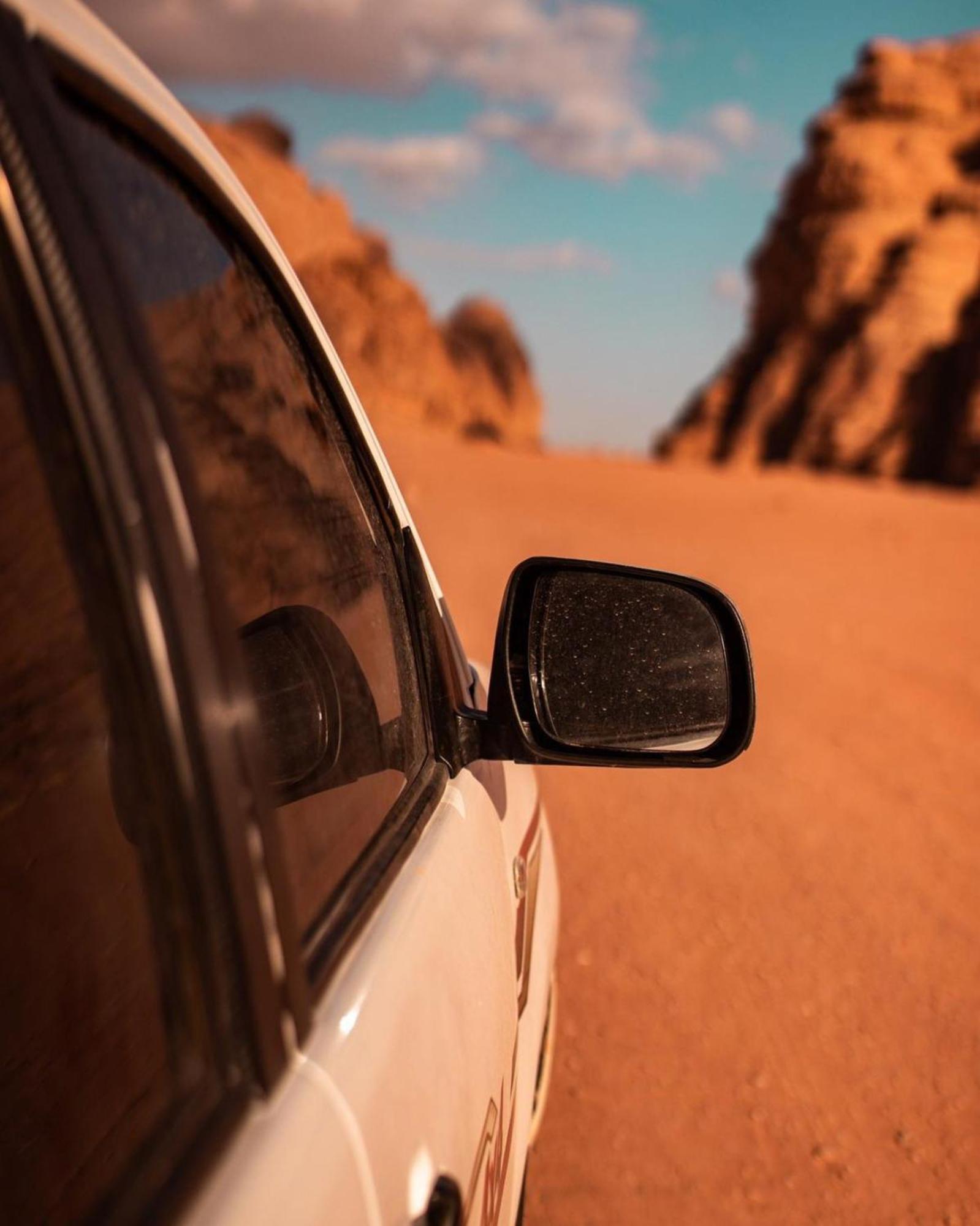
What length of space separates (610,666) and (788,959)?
3008 mm

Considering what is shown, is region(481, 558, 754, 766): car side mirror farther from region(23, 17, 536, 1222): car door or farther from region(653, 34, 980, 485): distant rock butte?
region(653, 34, 980, 485): distant rock butte

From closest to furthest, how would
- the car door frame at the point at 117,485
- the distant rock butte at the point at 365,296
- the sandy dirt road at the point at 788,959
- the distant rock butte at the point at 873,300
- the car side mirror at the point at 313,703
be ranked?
the car door frame at the point at 117,485 < the car side mirror at the point at 313,703 < the sandy dirt road at the point at 788,959 < the distant rock butte at the point at 873,300 < the distant rock butte at the point at 365,296

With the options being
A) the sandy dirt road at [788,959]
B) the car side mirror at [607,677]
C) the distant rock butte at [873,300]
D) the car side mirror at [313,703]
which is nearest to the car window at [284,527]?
the car side mirror at [313,703]

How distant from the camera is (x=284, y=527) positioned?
116 cm

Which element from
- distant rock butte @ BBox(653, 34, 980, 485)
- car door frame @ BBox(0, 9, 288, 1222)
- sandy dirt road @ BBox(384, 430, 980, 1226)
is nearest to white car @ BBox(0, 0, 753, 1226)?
car door frame @ BBox(0, 9, 288, 1222)

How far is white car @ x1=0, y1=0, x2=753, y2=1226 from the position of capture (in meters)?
0.72

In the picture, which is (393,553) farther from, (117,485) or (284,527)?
(117,485)

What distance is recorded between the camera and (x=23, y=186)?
699 mm

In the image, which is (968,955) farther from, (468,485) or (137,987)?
(468,485)

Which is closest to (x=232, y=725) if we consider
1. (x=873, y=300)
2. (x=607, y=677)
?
(x=607, y=677)

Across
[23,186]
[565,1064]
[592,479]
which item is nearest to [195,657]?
[23,186]

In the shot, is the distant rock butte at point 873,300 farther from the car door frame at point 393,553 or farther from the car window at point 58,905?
the car window at point 58,905

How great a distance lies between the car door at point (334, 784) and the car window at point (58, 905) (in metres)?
0.17

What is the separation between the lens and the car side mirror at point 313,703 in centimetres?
113
